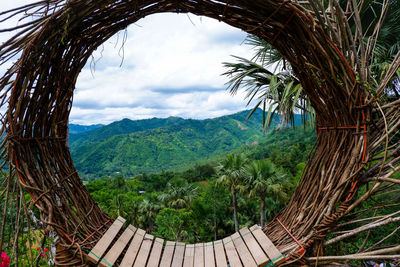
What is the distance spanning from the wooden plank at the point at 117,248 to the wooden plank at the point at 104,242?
0.12 ft

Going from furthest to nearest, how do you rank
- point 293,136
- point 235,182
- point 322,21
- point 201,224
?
point 293,136 < point 201,224 < point 235,182 < point 322,21

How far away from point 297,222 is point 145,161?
90940 mm

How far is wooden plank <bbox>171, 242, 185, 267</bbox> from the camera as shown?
5.16 ft

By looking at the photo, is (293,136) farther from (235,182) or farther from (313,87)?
(313,87)

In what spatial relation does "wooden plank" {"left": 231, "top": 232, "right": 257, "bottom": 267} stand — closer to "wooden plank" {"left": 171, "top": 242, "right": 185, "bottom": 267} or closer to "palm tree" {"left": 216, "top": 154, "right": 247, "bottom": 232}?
"wooden plank" {"left": 171, "top": 242, "right": 185, "bottom": 267}

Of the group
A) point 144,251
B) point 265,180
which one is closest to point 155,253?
point 144,251

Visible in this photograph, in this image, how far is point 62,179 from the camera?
57.2 inches

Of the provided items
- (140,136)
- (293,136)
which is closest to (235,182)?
(293,136)

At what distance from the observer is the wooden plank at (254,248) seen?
1.33 m

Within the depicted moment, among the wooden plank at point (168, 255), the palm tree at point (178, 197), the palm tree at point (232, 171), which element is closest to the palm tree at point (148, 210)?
the palm tree at point (178, 197)

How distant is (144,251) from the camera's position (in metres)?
1.54

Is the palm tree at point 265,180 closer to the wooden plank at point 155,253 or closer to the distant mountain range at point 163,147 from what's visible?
the wooden plank at point 155,253

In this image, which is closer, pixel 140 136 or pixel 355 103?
pixel 355 103

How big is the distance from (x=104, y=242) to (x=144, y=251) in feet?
0.93
